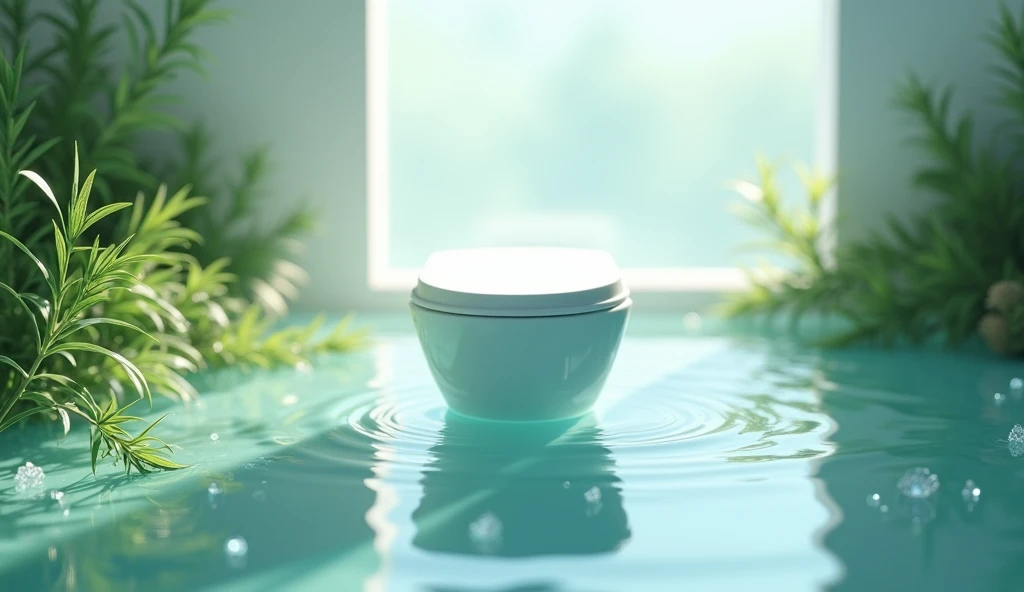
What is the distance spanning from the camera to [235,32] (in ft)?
13.9

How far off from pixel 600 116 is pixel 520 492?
11.1 m

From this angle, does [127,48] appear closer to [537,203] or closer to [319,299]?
[319,299]

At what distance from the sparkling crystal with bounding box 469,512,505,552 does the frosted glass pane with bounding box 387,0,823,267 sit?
35.4 ft

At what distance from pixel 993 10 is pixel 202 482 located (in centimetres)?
345

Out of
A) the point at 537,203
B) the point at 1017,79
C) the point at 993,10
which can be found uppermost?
the point at 993,10

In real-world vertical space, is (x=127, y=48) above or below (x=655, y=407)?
above

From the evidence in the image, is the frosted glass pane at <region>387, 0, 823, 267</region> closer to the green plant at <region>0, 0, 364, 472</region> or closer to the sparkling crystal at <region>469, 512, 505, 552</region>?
the green plant at <region>0, 0, 364, 472</region>

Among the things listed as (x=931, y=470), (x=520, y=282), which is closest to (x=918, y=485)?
(x=931, y=470)

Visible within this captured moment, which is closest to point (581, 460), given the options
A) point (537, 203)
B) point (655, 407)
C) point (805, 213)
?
point (655, 407)

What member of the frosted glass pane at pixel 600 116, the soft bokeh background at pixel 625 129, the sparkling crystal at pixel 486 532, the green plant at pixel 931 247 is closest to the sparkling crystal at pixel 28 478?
the sparkling crystal at pixel 486 532

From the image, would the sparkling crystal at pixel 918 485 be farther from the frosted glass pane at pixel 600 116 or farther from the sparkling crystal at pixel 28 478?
the frosted glass pane at pixel 600 116

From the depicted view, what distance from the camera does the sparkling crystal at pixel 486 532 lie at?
181 cm

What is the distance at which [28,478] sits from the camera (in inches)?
82.7

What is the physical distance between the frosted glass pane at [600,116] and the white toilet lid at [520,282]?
9.87 metres
